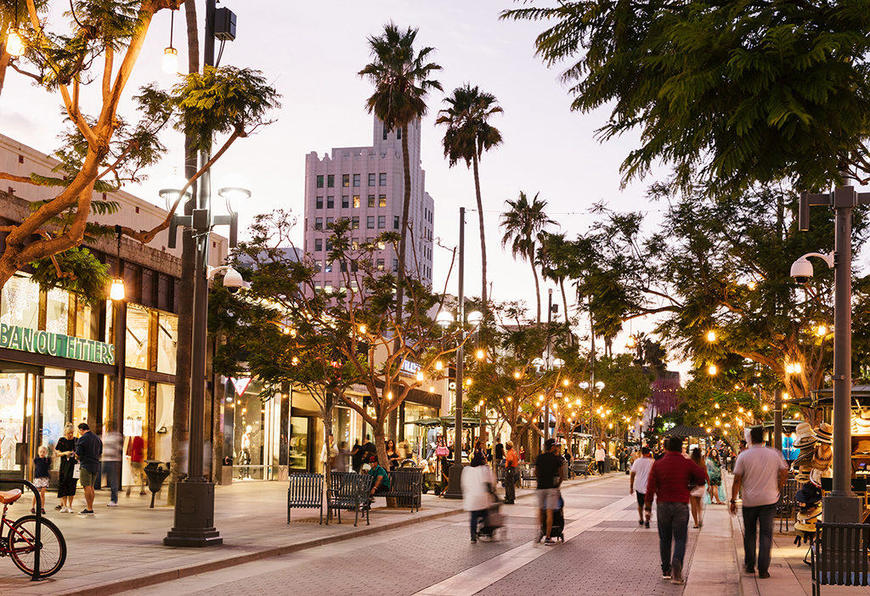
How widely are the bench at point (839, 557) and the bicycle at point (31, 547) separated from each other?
324 inches

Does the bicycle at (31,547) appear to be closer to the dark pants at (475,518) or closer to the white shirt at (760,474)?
the dark pants at (475,518)

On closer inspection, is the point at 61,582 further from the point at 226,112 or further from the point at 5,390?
the point at 5,390

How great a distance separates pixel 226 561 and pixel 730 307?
17376 millimetres

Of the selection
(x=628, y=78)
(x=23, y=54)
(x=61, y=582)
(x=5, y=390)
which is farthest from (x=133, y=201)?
(x=628, y=78)

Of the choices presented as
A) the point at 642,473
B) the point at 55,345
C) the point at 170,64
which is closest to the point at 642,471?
the point at 642,473

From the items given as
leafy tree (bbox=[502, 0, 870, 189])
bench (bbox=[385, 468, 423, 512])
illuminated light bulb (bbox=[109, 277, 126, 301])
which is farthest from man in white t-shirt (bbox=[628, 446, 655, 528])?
leafy tree (bbox=[502, 0, 870, 189])

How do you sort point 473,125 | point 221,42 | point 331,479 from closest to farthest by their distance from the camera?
point 221,42 → point 331,479 → point 473,125

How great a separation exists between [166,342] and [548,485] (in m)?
20.7

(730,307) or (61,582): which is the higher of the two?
(730,307)

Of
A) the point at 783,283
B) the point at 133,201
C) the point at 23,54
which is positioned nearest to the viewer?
the point at 23,54

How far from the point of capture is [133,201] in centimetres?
3275

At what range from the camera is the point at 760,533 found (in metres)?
12.4

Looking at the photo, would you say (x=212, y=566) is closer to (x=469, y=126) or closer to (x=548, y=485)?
(x=548, y=485)

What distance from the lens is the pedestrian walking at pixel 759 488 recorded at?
12547 mm
